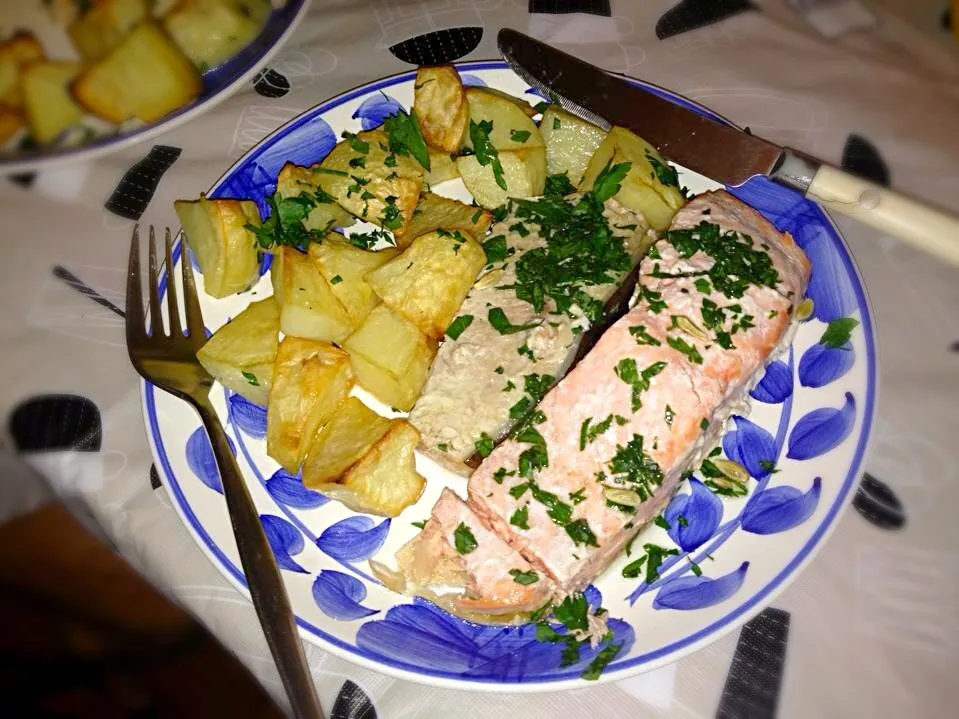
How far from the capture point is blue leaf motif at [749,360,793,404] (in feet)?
7.19

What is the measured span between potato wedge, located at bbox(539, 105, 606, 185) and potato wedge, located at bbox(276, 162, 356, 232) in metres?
0.77

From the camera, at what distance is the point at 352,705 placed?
1914 mm

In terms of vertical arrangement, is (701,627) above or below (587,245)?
below

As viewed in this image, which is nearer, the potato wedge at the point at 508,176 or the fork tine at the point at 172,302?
the fork tine at the point at 172,302

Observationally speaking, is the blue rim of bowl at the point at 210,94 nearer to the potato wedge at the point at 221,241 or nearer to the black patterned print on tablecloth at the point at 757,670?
the potato wedge at the point at 221,241

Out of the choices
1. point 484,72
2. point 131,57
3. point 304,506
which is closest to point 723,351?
point 304,506

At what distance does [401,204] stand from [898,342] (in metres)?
1.72

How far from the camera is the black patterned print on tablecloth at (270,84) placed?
287cm

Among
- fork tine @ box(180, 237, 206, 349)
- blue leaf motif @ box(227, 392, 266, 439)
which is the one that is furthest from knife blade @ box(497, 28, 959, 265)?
blue leaf motif @ box(227, 392, 266, 439)

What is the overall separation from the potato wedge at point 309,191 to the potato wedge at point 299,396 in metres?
0.48

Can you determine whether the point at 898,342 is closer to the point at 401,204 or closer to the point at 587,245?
the point at 587,245

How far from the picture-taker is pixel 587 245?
87.3 inches

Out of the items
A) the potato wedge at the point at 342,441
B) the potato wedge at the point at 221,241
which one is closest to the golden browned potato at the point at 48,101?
the potato wedge at the point at 221,241

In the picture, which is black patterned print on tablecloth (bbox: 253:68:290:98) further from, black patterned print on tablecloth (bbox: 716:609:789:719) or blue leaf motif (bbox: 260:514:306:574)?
black patterned print on tablecloth (bbox: 716:609:789:719)
